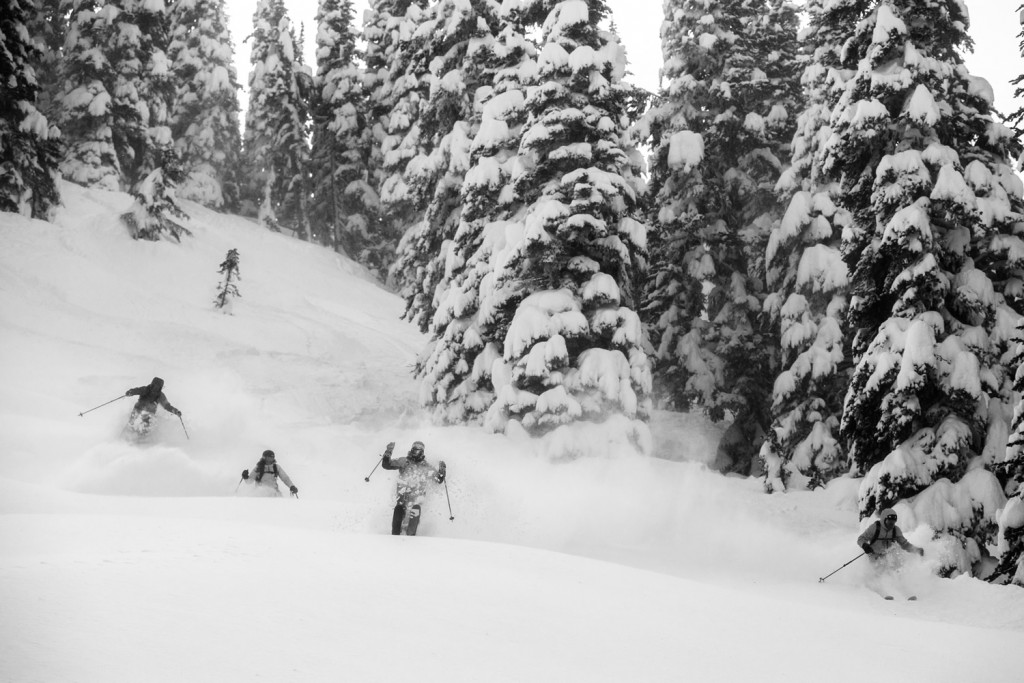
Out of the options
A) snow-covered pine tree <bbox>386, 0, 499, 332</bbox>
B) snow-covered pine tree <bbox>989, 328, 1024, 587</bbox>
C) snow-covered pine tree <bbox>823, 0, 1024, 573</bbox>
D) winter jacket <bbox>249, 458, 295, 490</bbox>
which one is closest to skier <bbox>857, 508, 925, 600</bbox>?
snow-covered pine tree <bbox>823, 0, 1024, 573</bbox>

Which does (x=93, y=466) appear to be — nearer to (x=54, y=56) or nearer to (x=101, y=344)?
(x=101, y=344)

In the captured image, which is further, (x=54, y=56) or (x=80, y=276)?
(x=54, y=56)

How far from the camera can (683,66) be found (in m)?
26.9

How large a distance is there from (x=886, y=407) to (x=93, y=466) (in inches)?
613

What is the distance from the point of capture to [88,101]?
116 ft

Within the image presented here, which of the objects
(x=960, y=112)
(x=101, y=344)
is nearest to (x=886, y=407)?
(x=960, y=112)

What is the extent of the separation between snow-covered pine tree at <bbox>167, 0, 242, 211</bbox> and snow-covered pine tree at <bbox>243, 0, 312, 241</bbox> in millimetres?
2426

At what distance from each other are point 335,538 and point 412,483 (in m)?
2.28

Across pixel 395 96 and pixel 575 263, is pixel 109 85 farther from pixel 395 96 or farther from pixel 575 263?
pixel 575 263

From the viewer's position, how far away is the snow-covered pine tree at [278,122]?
48156mm

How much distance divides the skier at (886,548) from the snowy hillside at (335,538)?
438mm

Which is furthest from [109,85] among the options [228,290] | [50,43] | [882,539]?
[882,539]

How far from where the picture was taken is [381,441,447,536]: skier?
1230 centimetres

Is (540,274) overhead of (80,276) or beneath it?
overhead
